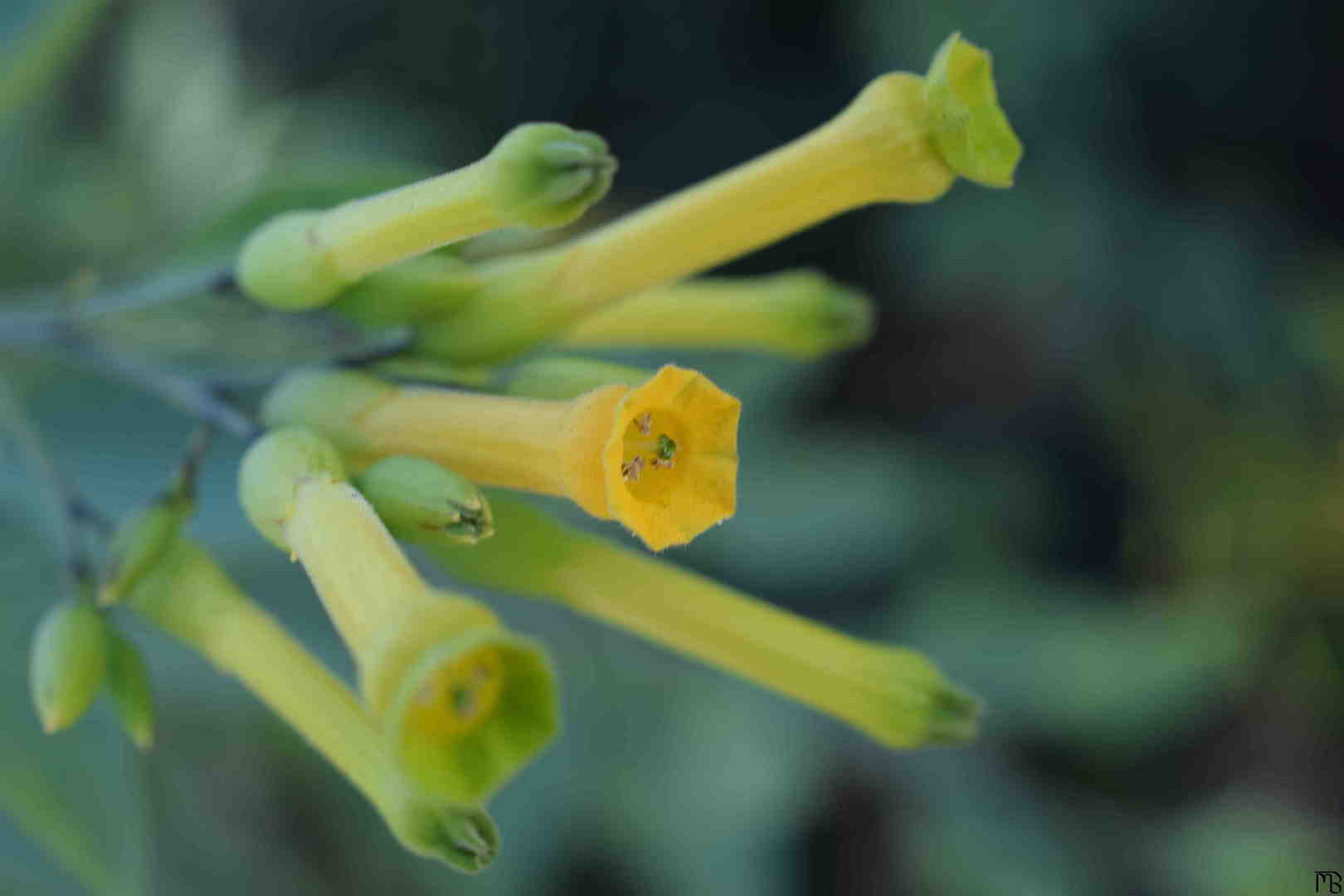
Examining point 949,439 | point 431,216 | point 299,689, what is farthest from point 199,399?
point 949,439

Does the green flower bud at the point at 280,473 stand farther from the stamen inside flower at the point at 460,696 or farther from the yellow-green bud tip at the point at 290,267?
the stamen inside flower at the point at 460,696

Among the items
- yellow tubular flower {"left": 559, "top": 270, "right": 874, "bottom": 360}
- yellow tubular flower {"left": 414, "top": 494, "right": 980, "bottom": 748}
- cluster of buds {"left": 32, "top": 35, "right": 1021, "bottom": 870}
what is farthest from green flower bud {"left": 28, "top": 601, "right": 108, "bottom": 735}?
yellow tubular flower {"left": 559, "top": 270, "right": 874, "bottom": 360}

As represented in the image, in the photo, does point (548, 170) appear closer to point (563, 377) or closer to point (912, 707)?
point (563, 377)

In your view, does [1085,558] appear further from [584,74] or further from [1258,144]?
[584,74]

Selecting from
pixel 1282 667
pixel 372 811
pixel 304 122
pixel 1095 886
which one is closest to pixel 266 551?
pixel 372 811

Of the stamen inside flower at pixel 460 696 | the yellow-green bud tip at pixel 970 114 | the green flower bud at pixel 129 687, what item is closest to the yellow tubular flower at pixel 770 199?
the yellow-green bud tip at pixel 970 114

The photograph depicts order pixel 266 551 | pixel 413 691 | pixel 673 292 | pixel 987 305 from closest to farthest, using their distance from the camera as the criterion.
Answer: pixel 413 691 → pixel 673 292 → pixel 266 551 → pixel 987 305

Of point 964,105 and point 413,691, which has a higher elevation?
point 964,105
